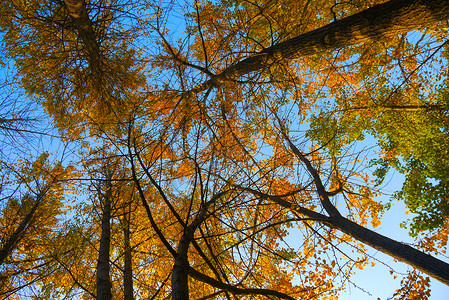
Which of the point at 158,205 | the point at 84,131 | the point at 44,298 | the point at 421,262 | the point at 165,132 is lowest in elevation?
the point at 44,298

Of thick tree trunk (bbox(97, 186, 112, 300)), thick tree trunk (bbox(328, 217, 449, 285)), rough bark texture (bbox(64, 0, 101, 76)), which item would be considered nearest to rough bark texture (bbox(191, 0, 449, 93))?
rough bark texture (bbox(64, 0, 101, 76))

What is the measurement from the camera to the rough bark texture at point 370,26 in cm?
253

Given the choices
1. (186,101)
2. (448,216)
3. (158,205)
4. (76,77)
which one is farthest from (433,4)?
(158,205)

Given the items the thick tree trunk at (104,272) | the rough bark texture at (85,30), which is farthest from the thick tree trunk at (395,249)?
the rough bark texture at (85,30)

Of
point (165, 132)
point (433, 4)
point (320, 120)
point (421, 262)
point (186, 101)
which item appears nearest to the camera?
point (433, 4)

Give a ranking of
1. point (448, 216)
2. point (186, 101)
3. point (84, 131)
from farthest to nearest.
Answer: point (448, 216)
point (84, 131)
point (186, 101)

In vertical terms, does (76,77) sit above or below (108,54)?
below

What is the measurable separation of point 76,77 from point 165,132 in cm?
165

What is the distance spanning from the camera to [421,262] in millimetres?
3701

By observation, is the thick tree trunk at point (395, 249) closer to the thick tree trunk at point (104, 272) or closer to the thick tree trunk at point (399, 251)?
the thick tree trunk at point (399, 251)

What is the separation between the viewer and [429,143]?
19.6ft

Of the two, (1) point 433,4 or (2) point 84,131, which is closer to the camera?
(1) point 433,4

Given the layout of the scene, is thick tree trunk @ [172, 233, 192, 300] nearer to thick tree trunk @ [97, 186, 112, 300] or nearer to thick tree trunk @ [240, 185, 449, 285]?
thick tree trunk @ [240, 185, 449, 285]

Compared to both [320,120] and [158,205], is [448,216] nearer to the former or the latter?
[320,120]
